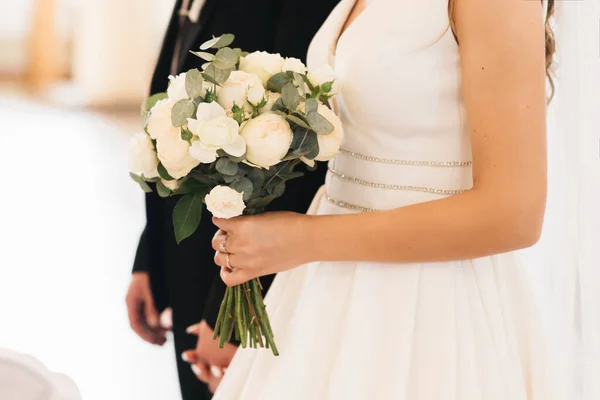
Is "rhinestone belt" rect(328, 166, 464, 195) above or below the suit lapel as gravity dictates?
below

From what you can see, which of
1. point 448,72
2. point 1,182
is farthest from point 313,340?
point 1,182

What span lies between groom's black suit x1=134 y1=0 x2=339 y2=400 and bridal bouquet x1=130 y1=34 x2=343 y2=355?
50 centimetres

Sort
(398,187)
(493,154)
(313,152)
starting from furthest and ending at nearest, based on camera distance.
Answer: (398,187) < (313,152) < (493,154)

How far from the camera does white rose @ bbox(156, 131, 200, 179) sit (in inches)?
50.6

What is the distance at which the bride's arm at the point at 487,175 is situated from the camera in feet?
3.93

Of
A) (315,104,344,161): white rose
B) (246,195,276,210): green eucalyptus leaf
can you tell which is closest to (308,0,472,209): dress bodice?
(315,104,344,161): white rose

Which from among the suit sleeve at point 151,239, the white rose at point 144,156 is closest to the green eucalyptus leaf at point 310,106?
the white rose at point 144,156

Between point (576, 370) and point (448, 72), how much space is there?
0.66 metres

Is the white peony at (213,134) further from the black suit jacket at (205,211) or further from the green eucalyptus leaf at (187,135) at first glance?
the black suit jacket at (205,211)

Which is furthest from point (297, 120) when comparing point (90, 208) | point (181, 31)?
point (90, 208)

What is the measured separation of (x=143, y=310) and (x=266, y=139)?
3.69ft

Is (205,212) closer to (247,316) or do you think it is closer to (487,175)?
(247,316)

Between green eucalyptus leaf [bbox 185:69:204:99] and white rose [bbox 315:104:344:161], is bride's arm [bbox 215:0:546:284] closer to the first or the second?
white rose [bbox 315:104:344:161]

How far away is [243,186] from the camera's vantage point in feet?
4.34
